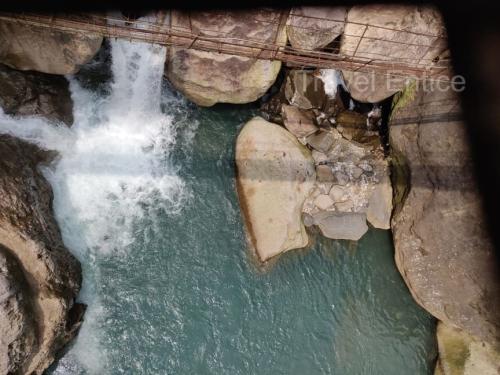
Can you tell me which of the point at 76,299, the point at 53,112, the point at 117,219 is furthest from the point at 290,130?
the point at 76,299

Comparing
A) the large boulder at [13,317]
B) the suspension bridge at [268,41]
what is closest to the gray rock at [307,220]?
the suspension bridge at [268,41]

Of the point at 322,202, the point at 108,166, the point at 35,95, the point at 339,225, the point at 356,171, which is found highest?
the point at 356,171

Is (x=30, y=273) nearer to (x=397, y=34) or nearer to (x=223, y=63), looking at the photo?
(x=223, y=63)

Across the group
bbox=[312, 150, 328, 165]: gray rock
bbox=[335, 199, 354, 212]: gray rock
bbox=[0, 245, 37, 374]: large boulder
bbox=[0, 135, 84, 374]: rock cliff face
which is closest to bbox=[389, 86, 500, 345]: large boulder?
bbox=[335, 199, 354, 212]: gray rock

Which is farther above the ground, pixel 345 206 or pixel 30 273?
pixel 345 206

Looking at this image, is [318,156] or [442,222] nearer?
[442,222]

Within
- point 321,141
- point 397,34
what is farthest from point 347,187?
point 397,34

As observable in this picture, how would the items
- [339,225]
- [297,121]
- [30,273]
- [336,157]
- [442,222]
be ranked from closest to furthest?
[30,273]
[442,222]
[339,225]
[297,121]
[336,157]
